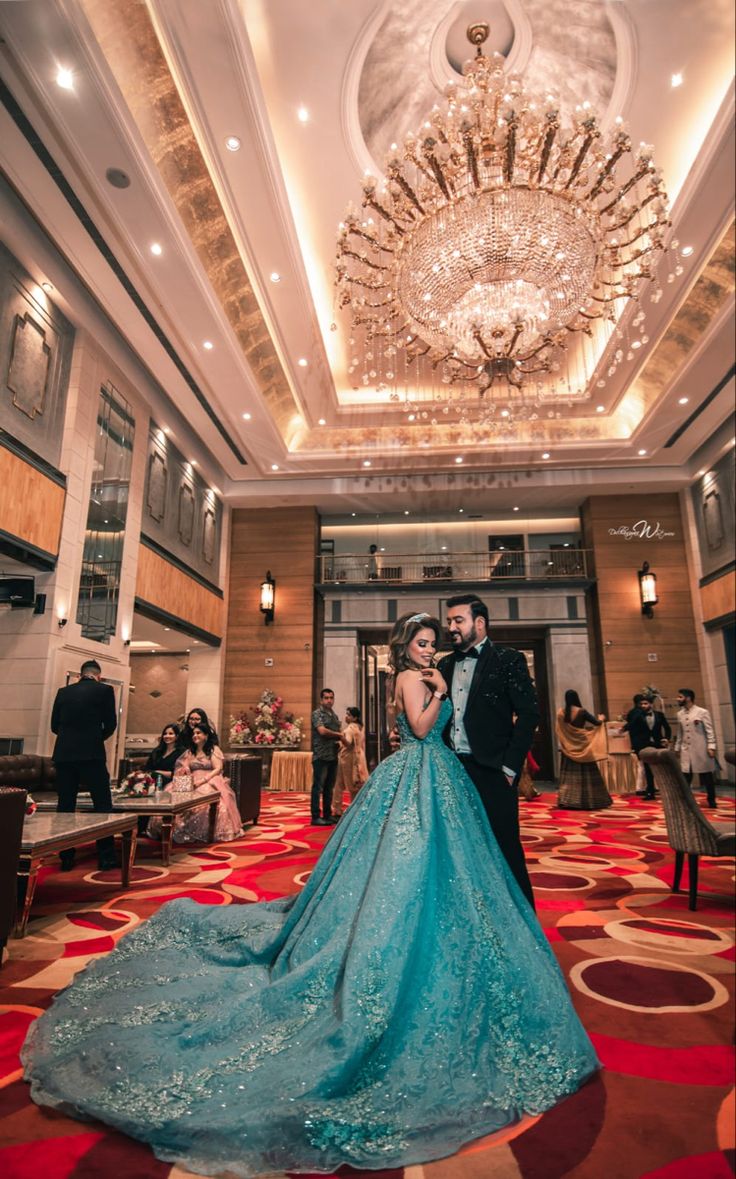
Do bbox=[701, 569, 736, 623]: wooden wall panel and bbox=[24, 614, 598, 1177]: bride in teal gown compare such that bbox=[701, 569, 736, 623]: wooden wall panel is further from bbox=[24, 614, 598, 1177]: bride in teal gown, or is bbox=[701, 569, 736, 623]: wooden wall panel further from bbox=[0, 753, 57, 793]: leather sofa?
bbox=[0, 753, 57, 793]: leather sofa

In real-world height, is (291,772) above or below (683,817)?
below

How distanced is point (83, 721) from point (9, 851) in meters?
2.04

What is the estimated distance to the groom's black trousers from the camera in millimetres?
2678

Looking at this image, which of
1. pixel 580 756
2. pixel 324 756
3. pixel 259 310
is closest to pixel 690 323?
pixel 259 310

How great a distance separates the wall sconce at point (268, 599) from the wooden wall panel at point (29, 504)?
560 cm

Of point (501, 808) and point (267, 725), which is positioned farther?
point (267, 725)

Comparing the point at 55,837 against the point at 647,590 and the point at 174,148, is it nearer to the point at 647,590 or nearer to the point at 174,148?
the point at 174,148

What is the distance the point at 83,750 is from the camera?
184 inches

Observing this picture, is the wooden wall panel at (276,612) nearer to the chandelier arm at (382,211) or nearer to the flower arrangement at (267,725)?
the flower arrangement at (267,725)

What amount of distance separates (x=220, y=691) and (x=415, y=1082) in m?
11.3

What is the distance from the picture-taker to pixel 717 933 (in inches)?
119

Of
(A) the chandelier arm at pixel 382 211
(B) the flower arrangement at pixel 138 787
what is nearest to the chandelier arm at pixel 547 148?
(A) the chandelier arm at pixel 382 211

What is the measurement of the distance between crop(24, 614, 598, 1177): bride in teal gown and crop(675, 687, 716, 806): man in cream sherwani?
728 cm

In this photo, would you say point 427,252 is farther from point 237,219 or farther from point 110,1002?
point 110,1002
